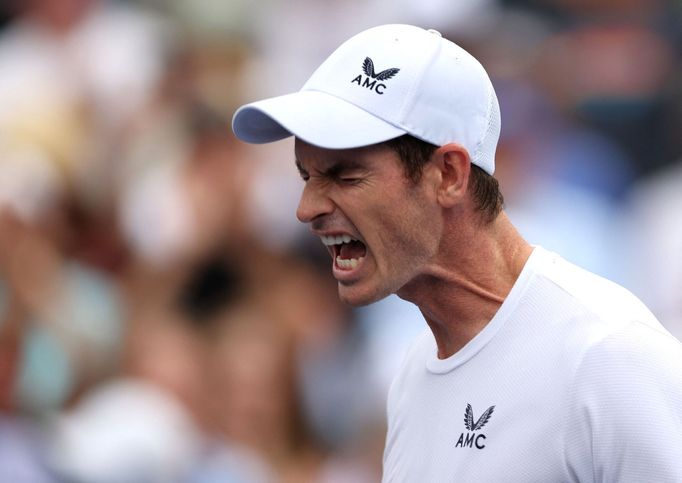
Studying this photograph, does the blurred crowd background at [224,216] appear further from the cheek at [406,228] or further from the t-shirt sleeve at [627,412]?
the t-shirt sleeve at [627,412]

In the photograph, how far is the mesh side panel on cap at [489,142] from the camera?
8.27ft

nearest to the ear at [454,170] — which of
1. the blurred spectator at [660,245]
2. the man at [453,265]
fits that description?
the man at [453,265]

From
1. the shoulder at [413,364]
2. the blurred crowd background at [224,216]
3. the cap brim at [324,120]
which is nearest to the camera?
the cap brim at [324,120]

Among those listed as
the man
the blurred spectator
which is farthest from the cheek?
the blurred spectator

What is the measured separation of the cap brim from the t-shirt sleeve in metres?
0.59

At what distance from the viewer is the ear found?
247cm

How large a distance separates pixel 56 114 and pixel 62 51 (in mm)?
653

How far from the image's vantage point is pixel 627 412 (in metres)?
2.18

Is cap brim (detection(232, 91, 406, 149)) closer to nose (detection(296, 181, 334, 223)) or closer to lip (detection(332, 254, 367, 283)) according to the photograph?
nose (detection(296, 181, 334, 223))

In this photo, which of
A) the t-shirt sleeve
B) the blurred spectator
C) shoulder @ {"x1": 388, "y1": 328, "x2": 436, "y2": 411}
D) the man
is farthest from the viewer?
the blurred spectator

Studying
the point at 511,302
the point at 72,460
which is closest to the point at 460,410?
the point at 511,302

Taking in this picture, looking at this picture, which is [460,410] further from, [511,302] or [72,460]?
[72,460]

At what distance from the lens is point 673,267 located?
5688 mm

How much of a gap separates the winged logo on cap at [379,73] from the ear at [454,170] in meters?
0.18
